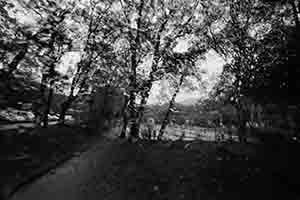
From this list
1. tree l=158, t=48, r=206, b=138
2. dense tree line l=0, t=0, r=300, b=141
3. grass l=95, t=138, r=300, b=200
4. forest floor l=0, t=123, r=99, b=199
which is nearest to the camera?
grass l=95, t=138, r=300, b=200

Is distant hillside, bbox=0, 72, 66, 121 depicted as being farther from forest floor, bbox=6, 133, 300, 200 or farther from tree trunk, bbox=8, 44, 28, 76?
forest floor, bbox=6, 133, 300, 200

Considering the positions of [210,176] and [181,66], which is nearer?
[210,176]

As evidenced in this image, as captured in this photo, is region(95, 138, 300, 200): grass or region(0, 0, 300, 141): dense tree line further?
region(0, 0, 300, 141): dense tree line

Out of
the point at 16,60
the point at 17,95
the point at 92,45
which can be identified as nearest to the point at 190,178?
the point at 16,60

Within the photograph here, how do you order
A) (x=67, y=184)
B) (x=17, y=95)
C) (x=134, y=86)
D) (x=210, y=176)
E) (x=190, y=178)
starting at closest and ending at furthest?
(x=210, y=176), (x=190, y=178), (x=67, y=184), (x=17, y=95), (x=134, y=86)

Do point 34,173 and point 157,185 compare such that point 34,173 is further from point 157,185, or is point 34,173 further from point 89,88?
point 89,88

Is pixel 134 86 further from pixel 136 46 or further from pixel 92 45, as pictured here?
pixel 92 45

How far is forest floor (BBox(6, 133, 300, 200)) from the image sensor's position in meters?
4.02

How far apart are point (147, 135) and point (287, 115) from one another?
8.64 meters

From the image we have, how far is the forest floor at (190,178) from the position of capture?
402 centimetres

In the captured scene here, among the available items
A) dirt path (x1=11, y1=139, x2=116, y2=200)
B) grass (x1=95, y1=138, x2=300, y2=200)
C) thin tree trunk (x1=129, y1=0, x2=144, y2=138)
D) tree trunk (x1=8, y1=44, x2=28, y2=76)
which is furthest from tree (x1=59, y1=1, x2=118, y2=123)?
grass (x1=95, y1=138, x2=300, y2=200)

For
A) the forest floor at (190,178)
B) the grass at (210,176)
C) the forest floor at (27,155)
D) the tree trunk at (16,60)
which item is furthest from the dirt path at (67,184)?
the tree trunk at (16,60)

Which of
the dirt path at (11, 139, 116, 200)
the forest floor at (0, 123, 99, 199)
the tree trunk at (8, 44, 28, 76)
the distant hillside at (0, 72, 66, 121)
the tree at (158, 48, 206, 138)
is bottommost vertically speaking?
the dirt path at (11, 139, 116, 200)

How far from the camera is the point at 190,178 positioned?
4.85 metres
